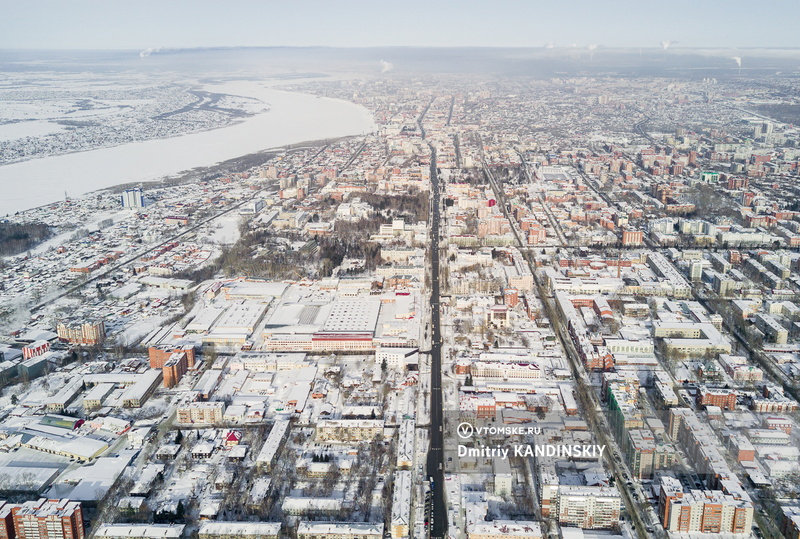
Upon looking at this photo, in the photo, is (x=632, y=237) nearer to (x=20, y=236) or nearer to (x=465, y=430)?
(x=465, y=430)

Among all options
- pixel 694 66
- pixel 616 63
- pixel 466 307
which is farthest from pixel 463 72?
pixel 466 307

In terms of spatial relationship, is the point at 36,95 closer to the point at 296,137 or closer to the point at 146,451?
the point at 296,137

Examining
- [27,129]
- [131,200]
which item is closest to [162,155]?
[131,200]

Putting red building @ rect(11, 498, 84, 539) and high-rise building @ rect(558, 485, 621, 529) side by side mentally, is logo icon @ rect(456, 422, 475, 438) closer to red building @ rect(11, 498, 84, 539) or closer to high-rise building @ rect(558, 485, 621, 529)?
high-rise building @ rect(558, 485, 621, 529)

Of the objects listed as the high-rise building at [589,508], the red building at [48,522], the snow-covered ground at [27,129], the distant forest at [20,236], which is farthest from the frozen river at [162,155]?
the high-rise building at [589,508]

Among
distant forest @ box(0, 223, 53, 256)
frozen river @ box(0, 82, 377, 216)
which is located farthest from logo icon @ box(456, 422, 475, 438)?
frozen river @ box(0, 82, 377, 216)

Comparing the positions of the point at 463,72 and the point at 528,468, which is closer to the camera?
the point at 528,468

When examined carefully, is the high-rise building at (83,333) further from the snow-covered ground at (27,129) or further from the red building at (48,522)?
the snow-covered ground at (27,129)
